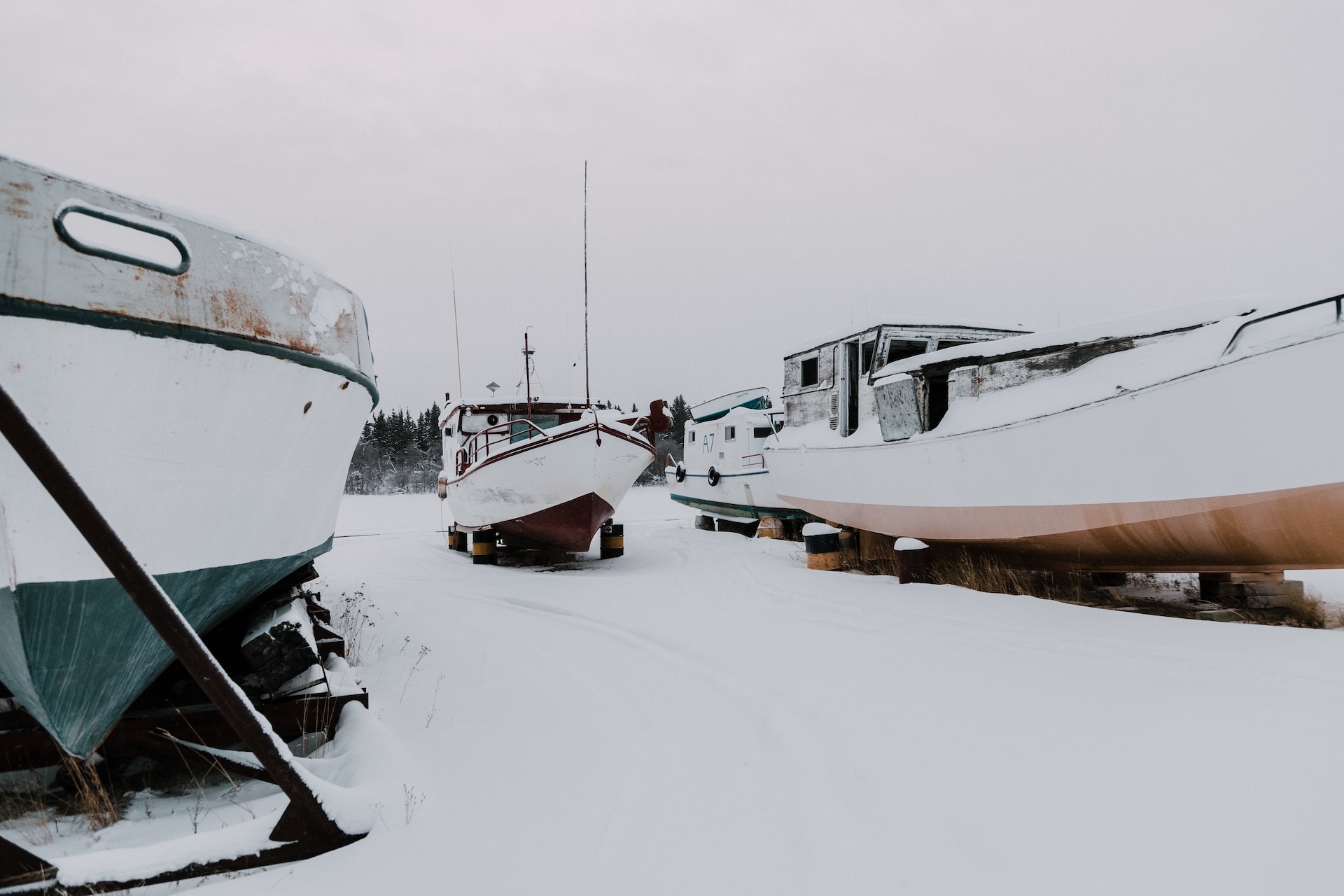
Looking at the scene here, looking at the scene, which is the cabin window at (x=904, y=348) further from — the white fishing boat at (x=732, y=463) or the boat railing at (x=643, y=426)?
the white fishing boat at (x=732, y=463)

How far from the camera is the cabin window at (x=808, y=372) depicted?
1021 cm

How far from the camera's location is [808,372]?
10320 mm

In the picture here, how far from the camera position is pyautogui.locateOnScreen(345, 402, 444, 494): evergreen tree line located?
43.5 meters

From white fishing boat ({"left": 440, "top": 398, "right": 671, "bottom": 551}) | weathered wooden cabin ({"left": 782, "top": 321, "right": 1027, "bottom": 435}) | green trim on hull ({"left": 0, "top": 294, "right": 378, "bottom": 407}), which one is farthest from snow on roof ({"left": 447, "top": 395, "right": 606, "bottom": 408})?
green trim on hull ({"left": 0, "top": 294, "right": 378, "bottom": 407})

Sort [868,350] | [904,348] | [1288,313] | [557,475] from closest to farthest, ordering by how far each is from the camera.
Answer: [1288,313] < [868,350] < [904,348] < [557,475]

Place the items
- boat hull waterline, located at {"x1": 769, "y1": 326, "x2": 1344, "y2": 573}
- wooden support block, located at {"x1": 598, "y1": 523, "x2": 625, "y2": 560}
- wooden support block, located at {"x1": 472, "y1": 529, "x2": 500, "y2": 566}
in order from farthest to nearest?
wooden support block, located at {"x1": 598, "y1": 523, "x2": 625, "y2": 560}
wooden support block, located at {"x1": 472, "y1": 529, "x2": 500, "y2": 566}
boat hull waterline, located at {"x1": 769, "y1": 326, "x2": 1344, "y2": 573}

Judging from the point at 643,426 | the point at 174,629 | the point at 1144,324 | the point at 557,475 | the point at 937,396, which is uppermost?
the point at 1144,324

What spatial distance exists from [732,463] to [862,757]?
1246 cm

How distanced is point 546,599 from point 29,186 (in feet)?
17.9

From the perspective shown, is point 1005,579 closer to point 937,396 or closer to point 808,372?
point 937,396

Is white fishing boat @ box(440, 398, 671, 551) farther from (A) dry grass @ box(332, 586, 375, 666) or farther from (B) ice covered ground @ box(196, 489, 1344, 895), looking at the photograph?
(B) ice covered ground @ box(196, 489, 1344, 895)

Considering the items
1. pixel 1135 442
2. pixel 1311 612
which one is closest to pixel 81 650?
pixel 1135 442

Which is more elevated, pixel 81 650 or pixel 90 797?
pixel 81 650

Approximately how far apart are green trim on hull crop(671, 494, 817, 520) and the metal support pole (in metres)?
10.4
